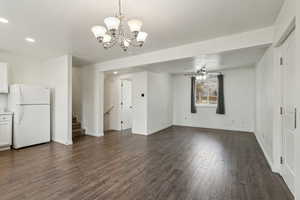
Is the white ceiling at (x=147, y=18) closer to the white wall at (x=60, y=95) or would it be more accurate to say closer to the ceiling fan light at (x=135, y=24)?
the ceiling fan light at (x=135, y=24)

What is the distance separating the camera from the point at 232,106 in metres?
6.17

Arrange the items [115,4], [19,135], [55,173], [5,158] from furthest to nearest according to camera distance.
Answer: [19,135] → [5,158] → [55,173] → [115,4]

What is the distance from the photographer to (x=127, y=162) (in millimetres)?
3131

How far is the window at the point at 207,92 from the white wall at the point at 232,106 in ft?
1.03

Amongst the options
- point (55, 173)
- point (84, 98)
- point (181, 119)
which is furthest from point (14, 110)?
point (181, 119)

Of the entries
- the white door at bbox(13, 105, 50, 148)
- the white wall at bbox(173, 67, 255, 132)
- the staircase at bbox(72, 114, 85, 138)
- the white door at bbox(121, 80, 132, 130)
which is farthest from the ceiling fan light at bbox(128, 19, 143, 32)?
the white wall at bbox(173, 67, 255, 132)

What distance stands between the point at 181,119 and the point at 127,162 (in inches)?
184

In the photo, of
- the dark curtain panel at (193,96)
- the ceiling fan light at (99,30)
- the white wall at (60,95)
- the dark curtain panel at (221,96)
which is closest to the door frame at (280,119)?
the ceiling fan light at (99,30)

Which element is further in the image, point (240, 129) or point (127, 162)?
point (240, 129)

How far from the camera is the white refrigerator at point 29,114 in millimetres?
3943

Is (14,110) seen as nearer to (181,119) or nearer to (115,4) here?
(115,4)

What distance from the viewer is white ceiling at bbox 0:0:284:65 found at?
6.66ft

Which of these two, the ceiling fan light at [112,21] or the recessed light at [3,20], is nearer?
the ceiling fan light at [112,21]

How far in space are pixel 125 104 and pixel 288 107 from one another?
5479 mm
